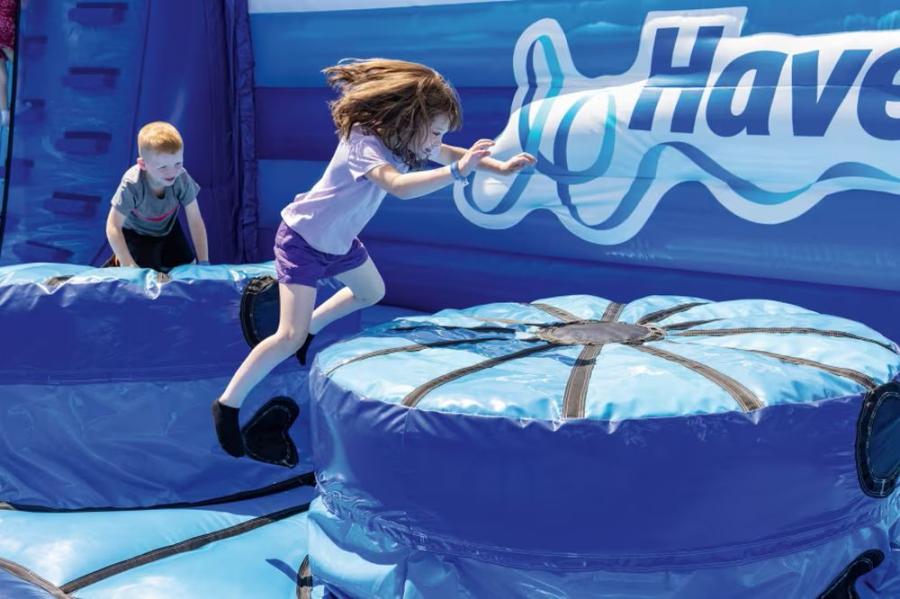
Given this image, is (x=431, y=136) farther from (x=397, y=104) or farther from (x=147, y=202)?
(x=147, y=202)

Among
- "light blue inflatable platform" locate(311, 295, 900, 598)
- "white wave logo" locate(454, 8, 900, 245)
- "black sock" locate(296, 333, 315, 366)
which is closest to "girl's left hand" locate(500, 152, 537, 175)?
"light blue inflatable platform" locate(311, 295, 900, 598)

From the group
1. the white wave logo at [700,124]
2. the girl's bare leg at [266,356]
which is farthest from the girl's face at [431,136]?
the white wave logo at [700,124]

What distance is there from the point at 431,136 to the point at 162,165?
1016 mm

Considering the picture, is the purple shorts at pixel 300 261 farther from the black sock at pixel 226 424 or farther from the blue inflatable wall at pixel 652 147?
the blue inflatable wall at pixel 652 147

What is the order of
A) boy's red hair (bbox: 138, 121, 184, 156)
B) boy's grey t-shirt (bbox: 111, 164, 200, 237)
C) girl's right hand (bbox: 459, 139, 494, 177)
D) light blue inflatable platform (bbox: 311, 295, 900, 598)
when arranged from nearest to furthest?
light blue inflatable platform (bbox: 311, 295, 900, 598), girl's right hand (bbox: 459, 139, 494, 177), boy's red hair (bbox: 138, 121, 184, 156), boy's grey t-shirt (bbox: 111, 164, 200, 237)

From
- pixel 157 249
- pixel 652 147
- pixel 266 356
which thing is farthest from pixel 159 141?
pixel 652 147

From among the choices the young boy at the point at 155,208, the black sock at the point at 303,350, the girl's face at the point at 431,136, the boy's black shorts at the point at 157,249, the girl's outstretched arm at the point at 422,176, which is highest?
the girl's face at the point at 431,136

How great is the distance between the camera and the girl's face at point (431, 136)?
7.07ft

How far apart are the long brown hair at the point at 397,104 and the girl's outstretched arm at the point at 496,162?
146 millimetres

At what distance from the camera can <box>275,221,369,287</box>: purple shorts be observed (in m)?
2.26

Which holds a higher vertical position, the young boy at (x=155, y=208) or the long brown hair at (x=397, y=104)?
the long brown hair at (x=397, y=104)

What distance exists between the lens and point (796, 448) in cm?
164

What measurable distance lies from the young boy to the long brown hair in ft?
2.83

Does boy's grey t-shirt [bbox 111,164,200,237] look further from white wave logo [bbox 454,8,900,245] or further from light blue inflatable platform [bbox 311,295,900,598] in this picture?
light blue inflatable platform [bbox 311,295,900,598]
